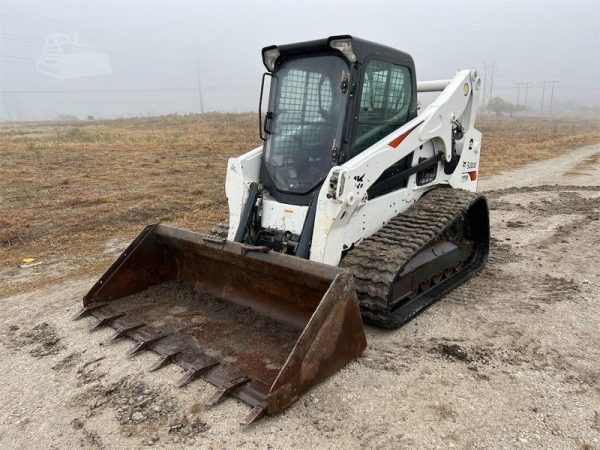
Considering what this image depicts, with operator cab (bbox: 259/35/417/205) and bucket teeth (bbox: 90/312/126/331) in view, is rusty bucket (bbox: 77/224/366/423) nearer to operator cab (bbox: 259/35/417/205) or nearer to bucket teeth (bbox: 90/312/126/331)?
bucket teeth (bbox: 90/312/126/331)

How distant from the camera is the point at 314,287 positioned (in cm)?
363

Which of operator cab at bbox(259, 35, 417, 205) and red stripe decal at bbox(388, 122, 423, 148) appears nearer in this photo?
operator cab at bbox(259, 35, 417, 205)

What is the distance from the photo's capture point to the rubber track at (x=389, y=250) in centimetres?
393

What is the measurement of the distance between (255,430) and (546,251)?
16.4ft

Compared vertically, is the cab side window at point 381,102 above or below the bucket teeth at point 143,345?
above

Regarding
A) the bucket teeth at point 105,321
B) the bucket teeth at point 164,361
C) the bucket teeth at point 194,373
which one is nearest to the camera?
the bucket teeth at point 194,373

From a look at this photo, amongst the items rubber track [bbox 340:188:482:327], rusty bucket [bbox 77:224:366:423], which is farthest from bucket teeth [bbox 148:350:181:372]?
rubber track [bbox 340:188:482:327]

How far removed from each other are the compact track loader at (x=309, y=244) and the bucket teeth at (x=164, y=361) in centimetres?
1

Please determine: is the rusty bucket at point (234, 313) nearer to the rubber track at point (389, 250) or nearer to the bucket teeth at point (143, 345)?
the bucket teeth at point (143, 345)

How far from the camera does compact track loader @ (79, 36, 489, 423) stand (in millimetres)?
3566

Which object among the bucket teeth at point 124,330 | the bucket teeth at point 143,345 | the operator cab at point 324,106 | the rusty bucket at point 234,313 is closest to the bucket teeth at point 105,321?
the rusty bucket at point 234,313

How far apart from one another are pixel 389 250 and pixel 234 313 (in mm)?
1435

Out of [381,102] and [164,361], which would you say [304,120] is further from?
[164,361]

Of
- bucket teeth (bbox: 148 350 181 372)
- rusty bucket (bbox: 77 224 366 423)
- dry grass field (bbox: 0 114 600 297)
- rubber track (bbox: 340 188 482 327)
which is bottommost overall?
dry grass field (bbox: 0 114 600 297)
